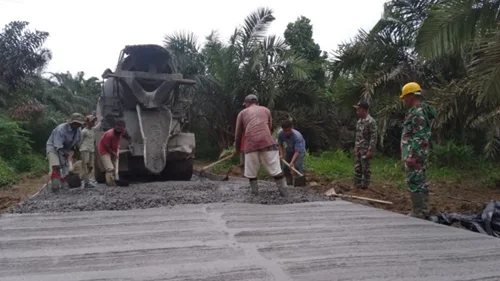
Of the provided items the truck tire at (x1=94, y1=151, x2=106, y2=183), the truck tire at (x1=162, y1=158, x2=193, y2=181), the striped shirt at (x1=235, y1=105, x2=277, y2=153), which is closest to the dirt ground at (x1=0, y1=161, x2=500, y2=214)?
the truck tire at (x1=94, y1=151, x2=106, y2=183)

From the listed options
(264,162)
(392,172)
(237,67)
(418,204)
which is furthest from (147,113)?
(237,67)

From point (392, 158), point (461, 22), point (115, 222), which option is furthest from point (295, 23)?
point (115, 222)

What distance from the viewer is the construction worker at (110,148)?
23.3 ft

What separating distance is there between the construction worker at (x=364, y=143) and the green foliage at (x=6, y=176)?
747cm

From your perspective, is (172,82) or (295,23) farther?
(295,23)

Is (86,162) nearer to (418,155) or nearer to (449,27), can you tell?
(418,155)

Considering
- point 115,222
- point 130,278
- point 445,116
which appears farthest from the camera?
point 445,116

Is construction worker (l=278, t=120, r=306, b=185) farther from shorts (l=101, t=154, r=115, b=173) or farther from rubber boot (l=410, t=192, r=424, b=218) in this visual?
shorts (l=101, t=154, r=115, b=173)

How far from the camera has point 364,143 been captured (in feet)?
23.4

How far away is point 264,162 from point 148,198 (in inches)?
56.2

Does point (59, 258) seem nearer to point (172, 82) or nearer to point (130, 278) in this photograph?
point (130, 278)

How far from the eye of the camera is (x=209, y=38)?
14.8 metres

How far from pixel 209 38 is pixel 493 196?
9.68 meters

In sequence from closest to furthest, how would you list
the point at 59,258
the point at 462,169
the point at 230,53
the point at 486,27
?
the point at 59,258
the point at 486,27
the point at 462,169
the point at 230,53
